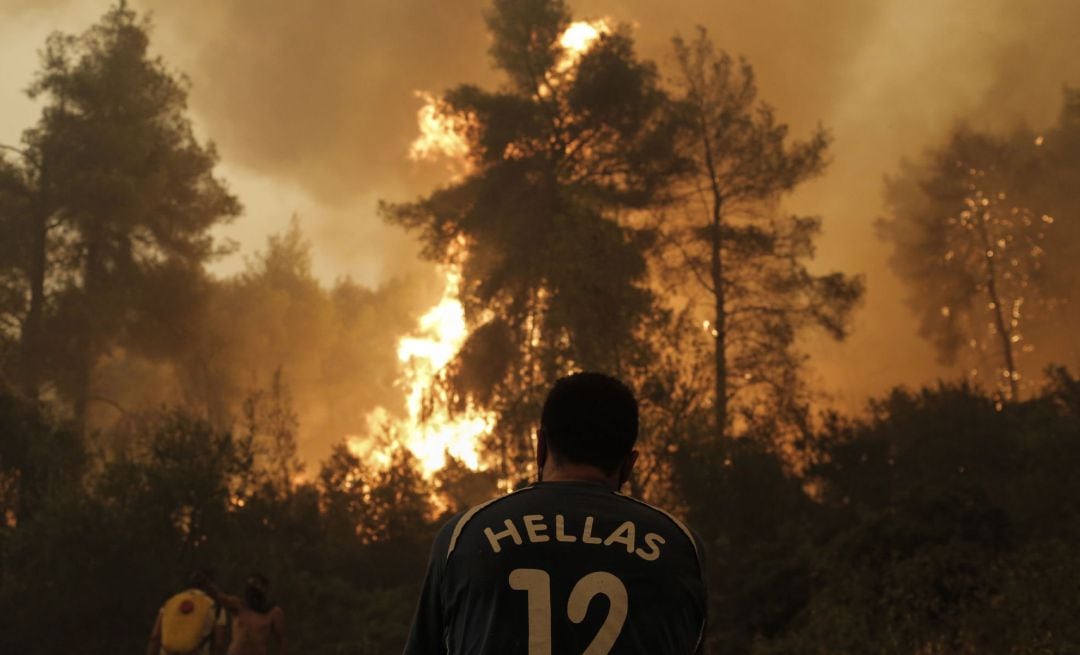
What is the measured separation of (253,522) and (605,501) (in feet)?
62.8

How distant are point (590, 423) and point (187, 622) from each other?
8.73 metres

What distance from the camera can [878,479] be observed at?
1889cm

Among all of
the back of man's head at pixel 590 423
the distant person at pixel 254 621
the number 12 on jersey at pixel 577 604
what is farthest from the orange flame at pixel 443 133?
the number 12 on jersey at pixel 577 604

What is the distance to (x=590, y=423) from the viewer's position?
8.25 feet

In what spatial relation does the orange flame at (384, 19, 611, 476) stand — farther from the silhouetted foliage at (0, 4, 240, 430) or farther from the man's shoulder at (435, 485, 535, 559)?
the man's shoulder at (435, 485, 535, 559)

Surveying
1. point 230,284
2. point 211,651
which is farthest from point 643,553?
point 230,284

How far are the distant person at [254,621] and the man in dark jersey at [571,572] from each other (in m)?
8.71

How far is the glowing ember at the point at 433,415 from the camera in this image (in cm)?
2400

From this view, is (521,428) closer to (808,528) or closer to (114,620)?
(808,528)

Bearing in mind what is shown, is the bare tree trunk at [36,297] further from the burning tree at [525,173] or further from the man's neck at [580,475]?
the man's neck at [580,475]

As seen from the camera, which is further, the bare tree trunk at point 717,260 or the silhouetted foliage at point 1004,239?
the silhouetted foliage at point 1004,239

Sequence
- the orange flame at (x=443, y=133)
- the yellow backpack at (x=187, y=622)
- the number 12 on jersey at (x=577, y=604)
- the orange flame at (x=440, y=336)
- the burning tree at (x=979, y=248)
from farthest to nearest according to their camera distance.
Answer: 1. the burning tree at (x=979, y=248)
2. the orange flame at (x=443, y=133)
3. the orange flame at (x=440, y=336)
4. the yellow backpack at (x=187, y=622)
5. the number 12 on jersey at (x=577, y=604)

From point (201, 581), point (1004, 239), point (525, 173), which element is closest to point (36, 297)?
point (525, 173)

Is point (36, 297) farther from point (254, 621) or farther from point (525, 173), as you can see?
point (254, 621)
